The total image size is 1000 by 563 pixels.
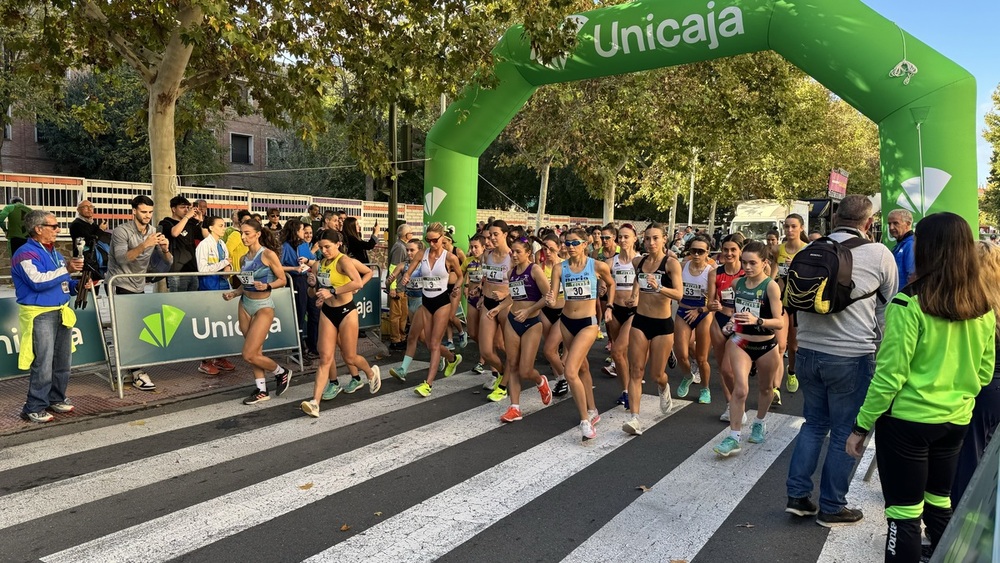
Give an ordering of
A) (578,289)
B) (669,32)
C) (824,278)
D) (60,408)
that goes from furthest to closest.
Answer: (669,32) → (60,408) → (578,289) → (824,278)

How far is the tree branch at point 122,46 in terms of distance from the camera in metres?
9.16

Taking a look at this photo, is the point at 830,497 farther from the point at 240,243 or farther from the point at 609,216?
the point at 609,216

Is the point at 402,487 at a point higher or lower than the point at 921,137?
lower

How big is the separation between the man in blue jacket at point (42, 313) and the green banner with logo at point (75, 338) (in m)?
0.35

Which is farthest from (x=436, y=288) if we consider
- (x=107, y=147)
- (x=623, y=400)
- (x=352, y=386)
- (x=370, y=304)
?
(x=107, y=147)

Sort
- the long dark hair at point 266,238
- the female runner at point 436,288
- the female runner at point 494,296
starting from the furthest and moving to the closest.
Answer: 1. the female runner at point 436,288
2. the female runner at point 494,296
3. the long dark hair at point 266,238

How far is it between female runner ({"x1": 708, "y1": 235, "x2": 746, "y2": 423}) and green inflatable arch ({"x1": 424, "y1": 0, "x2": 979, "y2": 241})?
2.76 meters

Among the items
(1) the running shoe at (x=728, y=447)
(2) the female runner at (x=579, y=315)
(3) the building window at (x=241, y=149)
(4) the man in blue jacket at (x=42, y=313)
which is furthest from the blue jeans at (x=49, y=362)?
(3) the building window at (x=241, y=149)

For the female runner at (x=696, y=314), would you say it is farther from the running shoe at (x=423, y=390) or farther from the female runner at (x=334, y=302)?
the female runner at (x=334, y=302)

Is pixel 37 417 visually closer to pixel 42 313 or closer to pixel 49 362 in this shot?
pixel 49 362

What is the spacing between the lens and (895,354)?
3182mm

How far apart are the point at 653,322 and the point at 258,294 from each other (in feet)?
13.4

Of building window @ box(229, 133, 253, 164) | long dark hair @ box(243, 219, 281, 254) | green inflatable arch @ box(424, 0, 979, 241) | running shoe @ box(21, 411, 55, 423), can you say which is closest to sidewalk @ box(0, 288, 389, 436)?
running shoe @ box(21, 411, 55, 423)

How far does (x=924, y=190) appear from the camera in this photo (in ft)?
26.7
